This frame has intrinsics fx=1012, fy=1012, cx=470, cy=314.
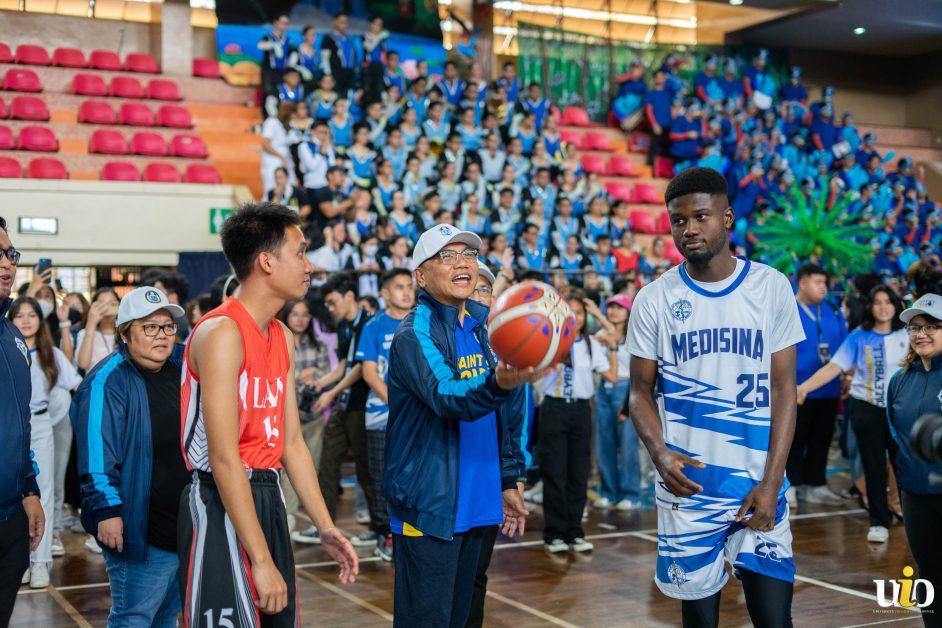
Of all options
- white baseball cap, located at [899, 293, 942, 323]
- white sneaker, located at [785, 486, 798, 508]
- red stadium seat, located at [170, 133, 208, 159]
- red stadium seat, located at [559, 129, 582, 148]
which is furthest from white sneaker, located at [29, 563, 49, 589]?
red stadium seat, located at [559, 129, 582, 148]

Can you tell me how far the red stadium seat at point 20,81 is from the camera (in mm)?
15750

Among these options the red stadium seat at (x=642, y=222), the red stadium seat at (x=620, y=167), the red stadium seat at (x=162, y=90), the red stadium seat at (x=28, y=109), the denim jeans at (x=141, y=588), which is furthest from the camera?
the red stadium seat at (x=620, y=167)

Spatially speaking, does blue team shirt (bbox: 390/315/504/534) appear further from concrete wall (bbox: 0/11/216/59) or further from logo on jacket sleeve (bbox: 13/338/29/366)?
concrete wall (bbox: 0/11/216/59)

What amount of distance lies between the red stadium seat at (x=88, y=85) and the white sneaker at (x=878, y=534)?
13.5 metres

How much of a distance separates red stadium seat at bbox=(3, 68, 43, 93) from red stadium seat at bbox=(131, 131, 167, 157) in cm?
196

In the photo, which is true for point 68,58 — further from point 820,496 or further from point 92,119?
point 820,496

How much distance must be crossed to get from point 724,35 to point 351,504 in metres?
16.4

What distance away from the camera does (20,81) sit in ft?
51.8

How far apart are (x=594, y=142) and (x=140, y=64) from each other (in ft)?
27.8

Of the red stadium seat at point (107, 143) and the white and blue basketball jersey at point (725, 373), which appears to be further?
the red stadium seat at point (107, 143)

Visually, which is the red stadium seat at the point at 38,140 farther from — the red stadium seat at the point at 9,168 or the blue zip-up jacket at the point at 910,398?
the blue zip-up jacket at the point at 910,398

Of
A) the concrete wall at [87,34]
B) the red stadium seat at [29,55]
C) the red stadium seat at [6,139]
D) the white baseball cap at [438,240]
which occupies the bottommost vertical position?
the white baseball cap at [438,240]

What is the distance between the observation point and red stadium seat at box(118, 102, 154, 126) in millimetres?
15945

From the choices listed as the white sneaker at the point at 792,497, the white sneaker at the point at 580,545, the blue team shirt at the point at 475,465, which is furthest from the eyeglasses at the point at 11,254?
the white sneaker at the point at 792,497
